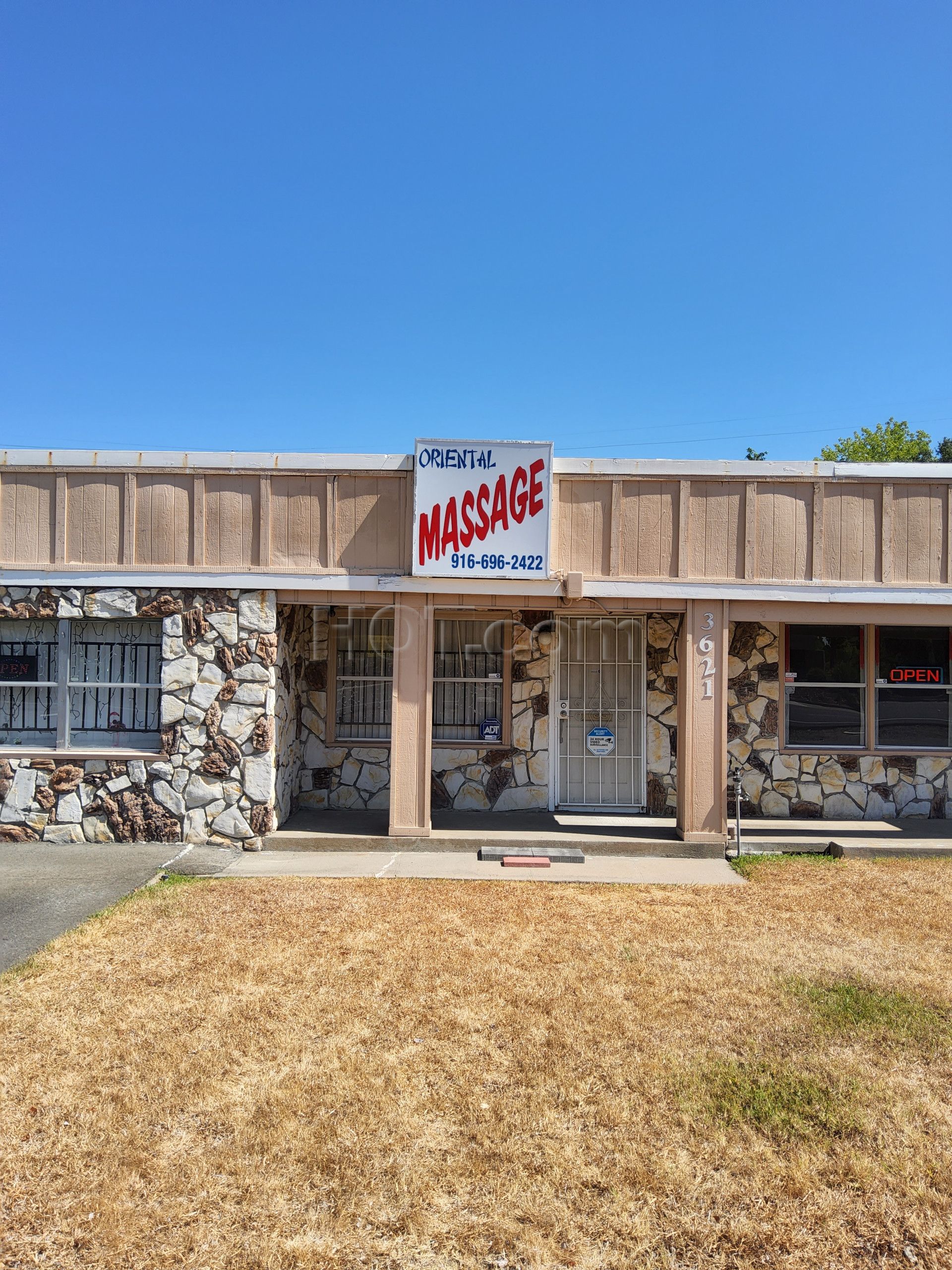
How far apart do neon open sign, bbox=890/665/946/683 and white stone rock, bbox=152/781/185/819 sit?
353 inches

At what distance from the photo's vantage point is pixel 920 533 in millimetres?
9414

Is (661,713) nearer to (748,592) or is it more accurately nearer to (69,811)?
(748,592)

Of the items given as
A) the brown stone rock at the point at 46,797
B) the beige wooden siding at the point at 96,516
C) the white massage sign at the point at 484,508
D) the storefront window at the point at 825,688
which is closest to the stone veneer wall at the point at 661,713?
the storefront window at the point at 825,688

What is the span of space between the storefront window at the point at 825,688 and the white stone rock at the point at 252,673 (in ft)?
21.5

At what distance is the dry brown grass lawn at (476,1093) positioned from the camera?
325 centimetres

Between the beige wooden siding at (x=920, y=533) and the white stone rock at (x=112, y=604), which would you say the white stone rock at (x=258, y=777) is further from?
the beige wooden siding at (x=920, y=533)

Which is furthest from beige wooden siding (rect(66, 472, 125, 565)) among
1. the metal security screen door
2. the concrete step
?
the metal security screen door

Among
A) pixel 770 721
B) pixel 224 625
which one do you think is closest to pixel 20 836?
pixel 224 625

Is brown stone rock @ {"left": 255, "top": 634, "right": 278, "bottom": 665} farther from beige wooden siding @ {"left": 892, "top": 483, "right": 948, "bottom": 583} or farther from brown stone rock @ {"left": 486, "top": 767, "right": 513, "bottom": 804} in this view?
beige wooden siding @ {"left": 892, "top": 483, "right": 948, "bottom": 583}

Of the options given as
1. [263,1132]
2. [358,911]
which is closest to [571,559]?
[358,911]

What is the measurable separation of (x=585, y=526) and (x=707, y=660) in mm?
2059

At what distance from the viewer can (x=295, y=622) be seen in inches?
408

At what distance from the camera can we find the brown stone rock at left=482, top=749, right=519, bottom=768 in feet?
35.7

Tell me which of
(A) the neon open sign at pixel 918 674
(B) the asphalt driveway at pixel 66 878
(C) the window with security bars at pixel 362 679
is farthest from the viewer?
(C) the window with security bars at pixel 362 679
